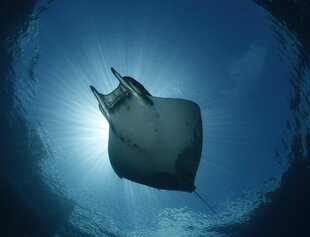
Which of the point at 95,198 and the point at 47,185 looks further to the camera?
the point at 47,185

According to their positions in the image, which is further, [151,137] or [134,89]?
[151,137]

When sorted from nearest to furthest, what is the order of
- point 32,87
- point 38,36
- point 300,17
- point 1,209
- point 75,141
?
point 300,17
point 38,36
point 32,87
point 75,141
point 1,209

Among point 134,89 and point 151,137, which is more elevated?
point 134,89

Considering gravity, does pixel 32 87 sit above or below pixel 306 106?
above

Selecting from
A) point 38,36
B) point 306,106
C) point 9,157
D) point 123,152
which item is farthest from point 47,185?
point 306,106

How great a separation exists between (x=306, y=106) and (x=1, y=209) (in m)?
19.8

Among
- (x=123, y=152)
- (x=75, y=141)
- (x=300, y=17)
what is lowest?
(x=123, y=152)

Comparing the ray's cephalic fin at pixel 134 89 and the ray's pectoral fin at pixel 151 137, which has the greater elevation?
the ray's cephalic fin at pixel 134 89

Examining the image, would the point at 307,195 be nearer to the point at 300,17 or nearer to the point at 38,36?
the point at 300,17

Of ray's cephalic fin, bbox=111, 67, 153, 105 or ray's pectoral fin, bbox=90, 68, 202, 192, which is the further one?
ray's pectoral fin, bbox=90, 68, 202, 192

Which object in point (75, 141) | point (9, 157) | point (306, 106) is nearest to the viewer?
point (306, 106)

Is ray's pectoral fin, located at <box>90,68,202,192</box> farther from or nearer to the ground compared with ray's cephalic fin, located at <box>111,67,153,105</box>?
nearer to the ground

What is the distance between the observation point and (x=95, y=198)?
42.9ft

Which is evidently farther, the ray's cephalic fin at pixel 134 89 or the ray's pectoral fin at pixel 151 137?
the ray's pectoral fin at pixel 151 137
